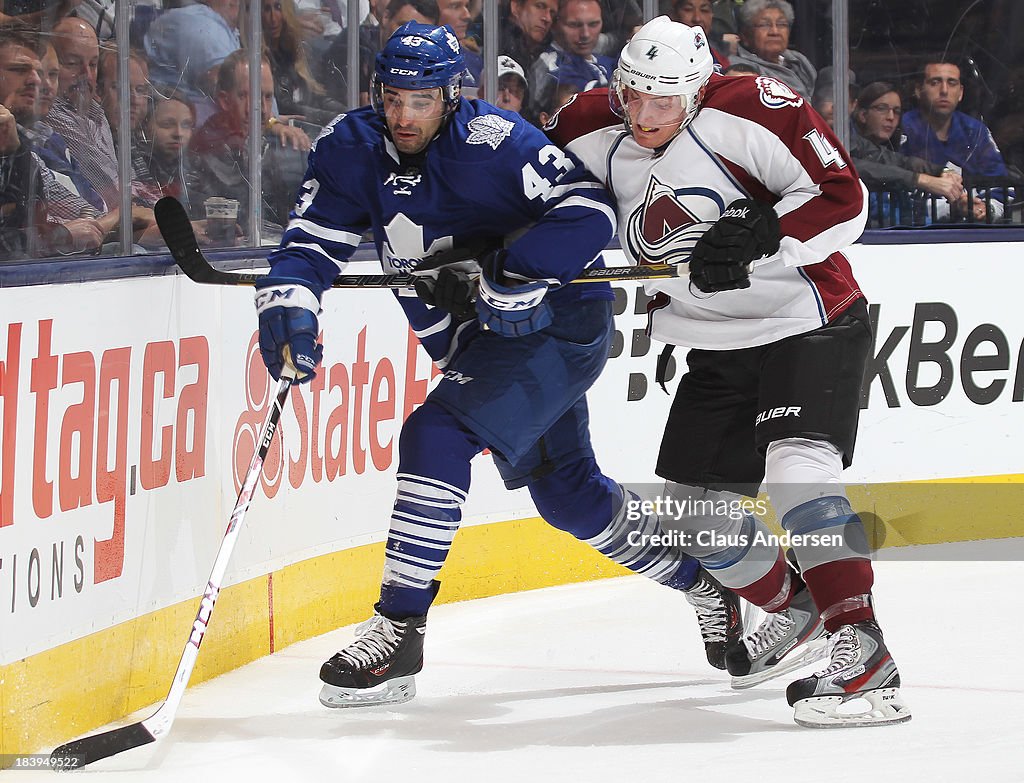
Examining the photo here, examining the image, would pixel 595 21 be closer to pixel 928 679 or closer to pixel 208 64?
pixel 208 64

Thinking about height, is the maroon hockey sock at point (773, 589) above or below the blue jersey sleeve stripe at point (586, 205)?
below

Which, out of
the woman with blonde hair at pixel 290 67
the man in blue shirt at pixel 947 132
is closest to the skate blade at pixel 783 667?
the woman with blonde hair at pixel 290 67

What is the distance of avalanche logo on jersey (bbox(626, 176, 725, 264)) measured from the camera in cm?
287

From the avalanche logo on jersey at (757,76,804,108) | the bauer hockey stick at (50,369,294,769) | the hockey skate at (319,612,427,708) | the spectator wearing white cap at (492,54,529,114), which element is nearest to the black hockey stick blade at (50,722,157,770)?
the bauer hockey stick at (50,369,294,769)

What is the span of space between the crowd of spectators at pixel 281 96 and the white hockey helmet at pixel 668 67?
3.42 ft

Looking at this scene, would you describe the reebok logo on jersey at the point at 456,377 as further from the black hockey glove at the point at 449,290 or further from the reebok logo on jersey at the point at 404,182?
the reebok logo on jersey at the point at 404,182

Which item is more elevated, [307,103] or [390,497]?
[307,103]

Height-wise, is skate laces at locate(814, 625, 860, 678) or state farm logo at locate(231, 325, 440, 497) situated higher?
state farm logo at locate(231, 325, 440, 497)

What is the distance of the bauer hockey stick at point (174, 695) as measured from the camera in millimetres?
2488

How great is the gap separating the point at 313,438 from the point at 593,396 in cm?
97

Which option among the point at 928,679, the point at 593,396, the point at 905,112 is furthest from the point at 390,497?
the point at 905,112

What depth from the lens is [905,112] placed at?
526 centimetres

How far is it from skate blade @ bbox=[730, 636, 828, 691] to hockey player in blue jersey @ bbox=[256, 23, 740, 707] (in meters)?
0.59

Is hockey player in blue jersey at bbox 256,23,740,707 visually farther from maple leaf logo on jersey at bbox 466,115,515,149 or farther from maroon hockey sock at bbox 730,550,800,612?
maroon hockey sock at bbox 730,550,800,612
